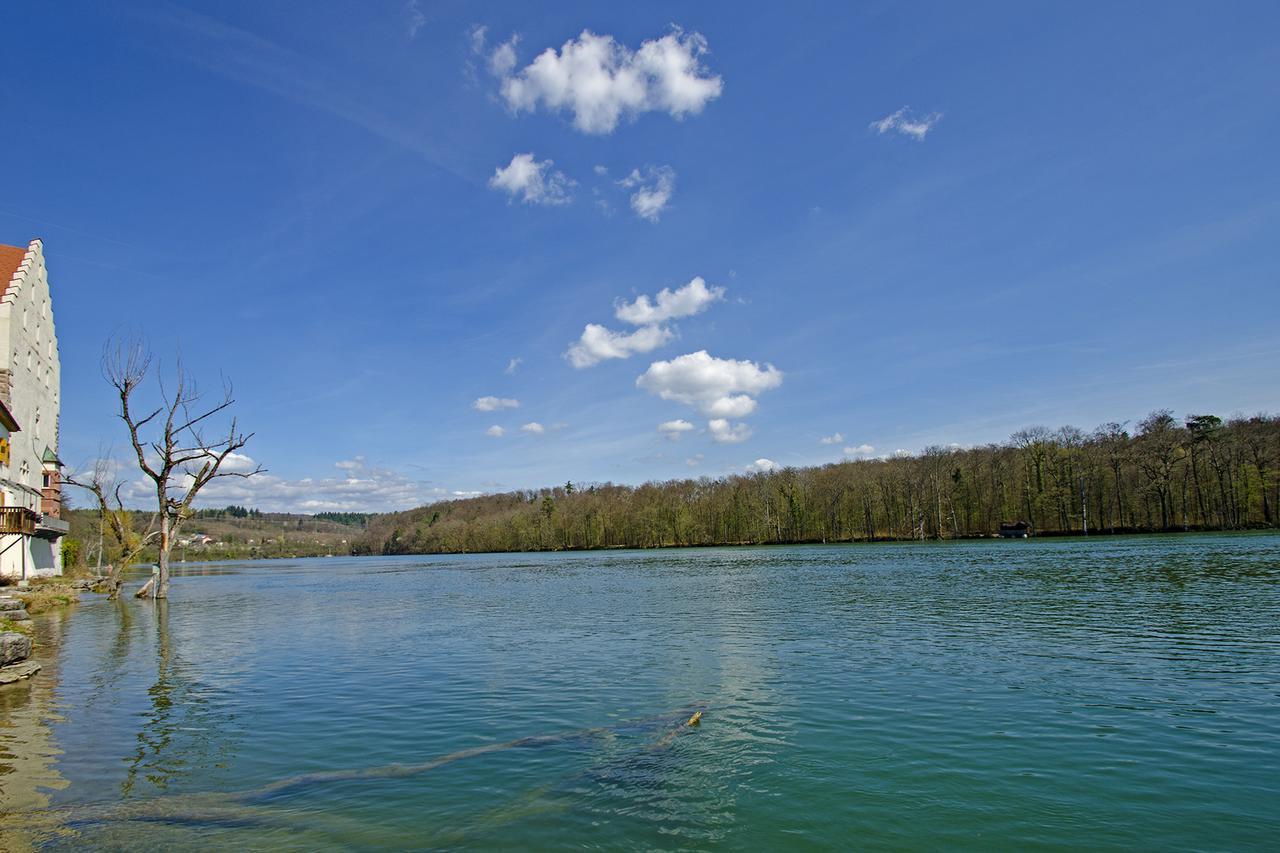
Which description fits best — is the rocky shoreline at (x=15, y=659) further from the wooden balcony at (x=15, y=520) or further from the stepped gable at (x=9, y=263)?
the stepped gable at (x=9, y=263)

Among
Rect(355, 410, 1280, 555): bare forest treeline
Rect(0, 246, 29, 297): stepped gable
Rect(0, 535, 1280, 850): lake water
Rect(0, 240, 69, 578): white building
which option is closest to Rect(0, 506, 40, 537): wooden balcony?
Rect(0, 240, 69, 578): white building

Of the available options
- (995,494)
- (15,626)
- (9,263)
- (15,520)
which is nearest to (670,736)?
(15,626)

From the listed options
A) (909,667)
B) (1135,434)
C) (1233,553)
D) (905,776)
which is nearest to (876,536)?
(1135,434)

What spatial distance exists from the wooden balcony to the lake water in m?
14.8

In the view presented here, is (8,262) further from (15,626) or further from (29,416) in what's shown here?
(15,626)

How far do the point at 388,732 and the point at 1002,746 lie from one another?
966cm

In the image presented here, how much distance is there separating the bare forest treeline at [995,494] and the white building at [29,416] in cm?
10425

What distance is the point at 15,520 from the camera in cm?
3425

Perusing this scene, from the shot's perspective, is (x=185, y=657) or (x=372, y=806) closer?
(x=372, y=806)

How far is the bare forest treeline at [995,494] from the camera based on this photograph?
91.1 metres

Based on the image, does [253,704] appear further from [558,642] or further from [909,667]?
[909,667]

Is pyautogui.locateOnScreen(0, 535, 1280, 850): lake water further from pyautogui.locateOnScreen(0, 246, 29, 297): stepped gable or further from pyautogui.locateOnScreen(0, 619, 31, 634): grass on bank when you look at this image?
pyautogui.locateOnScreen(0, 246, 29, 297): stepped gable

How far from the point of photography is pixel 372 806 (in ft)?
28.1

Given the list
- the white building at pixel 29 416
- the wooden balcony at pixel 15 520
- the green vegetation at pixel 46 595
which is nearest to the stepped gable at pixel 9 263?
the white building at pixel 29 416
